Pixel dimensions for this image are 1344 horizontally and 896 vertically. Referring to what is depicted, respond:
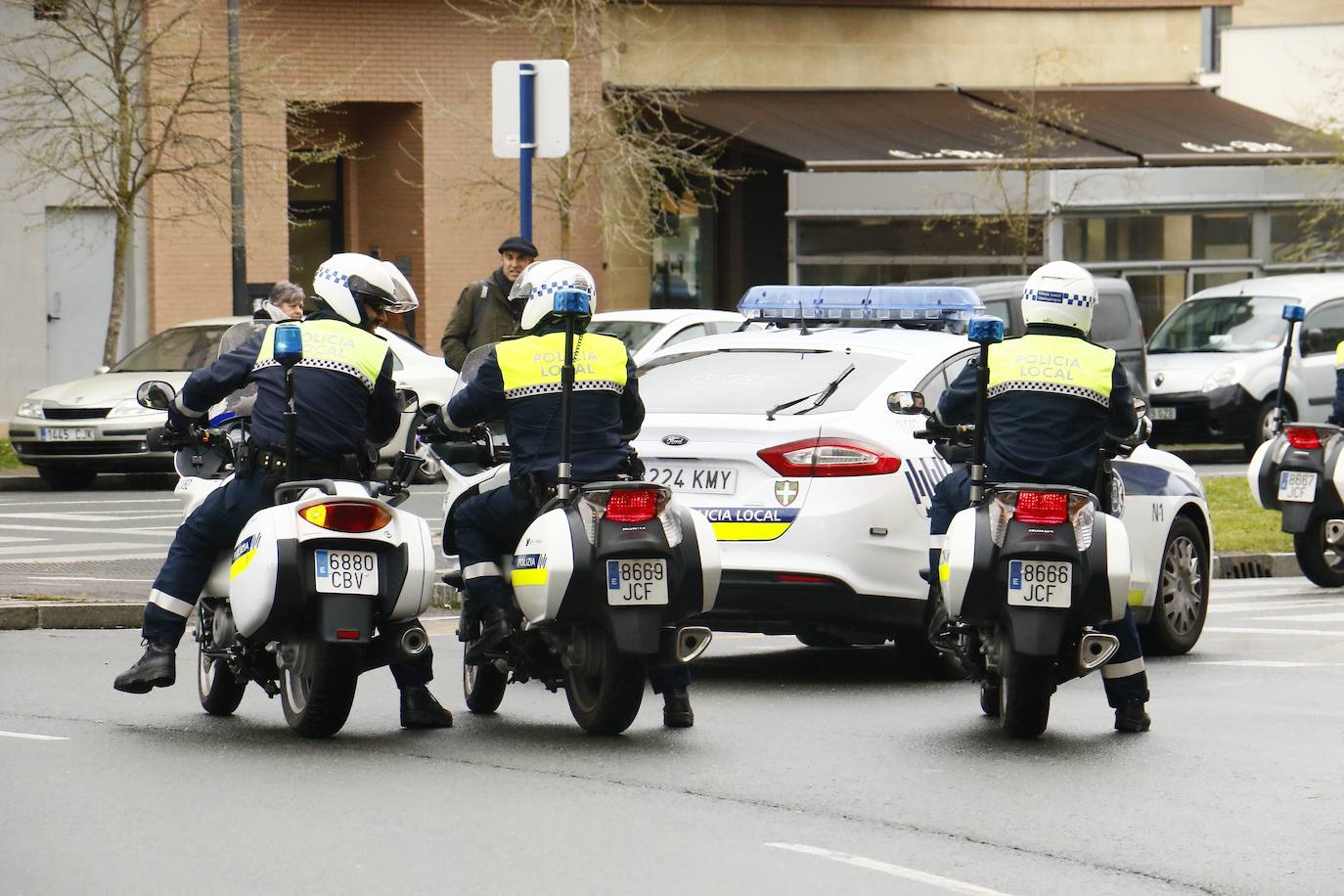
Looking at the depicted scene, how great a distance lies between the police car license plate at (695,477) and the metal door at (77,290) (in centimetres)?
1975

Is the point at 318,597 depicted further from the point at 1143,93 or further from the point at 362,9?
the point at 1143,93

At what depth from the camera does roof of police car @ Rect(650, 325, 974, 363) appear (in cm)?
1080

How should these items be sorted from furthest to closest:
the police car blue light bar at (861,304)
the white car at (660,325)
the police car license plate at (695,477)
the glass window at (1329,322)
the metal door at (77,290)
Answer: the metal door at (77,290) → the glass window at (1329,322) → the white car at (660,325) → the police car blue light bar at (861,304) → the police car license plate at (695,477)

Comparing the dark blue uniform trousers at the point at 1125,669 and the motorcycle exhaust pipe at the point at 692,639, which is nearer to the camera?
the motorcycle exhaust pipe at the point at 692,639

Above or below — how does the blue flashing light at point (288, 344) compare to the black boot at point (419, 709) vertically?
above

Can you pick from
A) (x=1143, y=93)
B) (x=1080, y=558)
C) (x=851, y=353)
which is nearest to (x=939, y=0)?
(x=1143, y=93)

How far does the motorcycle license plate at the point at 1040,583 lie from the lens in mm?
8602

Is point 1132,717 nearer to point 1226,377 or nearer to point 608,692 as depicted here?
point 608,692

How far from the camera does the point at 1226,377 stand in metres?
25.8

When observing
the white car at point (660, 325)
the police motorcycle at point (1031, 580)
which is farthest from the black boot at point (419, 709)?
the white car at point (660, 325)

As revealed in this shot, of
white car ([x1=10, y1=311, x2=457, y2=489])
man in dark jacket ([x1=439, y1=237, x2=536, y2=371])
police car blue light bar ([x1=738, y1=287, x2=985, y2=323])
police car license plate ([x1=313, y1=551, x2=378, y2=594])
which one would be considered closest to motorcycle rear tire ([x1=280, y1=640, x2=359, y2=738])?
police car license plate ([x1=313, y1=551, x2=378, y2=594])

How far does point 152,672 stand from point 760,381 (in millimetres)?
3135

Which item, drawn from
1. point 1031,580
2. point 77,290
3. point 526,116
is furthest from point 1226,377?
point 1031,580

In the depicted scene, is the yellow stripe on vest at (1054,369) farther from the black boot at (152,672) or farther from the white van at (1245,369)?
the white van at (1245,369)
